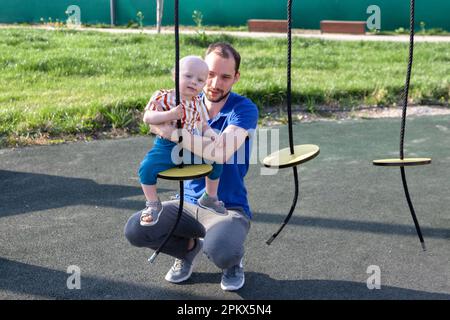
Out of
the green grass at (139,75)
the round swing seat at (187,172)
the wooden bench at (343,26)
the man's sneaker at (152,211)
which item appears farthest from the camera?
the wooden bench at (343,26)

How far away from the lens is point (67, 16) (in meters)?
17.7

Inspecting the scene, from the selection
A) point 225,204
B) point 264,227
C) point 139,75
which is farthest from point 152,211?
point 139,75

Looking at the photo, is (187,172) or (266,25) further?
(266,25)

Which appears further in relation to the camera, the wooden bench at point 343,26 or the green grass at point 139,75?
the wooden bench at point 343,26

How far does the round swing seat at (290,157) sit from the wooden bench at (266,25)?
13.0m

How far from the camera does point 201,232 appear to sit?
3609 mm

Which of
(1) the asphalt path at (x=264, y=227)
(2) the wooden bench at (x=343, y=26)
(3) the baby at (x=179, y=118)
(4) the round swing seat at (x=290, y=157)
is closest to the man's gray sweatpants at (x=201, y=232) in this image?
(3) the baby at (x=179, y=118)

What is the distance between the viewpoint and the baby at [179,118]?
10.1ft

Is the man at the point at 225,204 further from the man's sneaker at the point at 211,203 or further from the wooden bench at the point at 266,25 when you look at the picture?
the wooden bench at the point at 266,25

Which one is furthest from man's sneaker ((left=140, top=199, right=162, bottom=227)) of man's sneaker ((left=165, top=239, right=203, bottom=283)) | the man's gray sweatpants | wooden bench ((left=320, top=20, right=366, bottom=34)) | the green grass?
wooden bench ((left=320, top=20, right=366, bottom=34))

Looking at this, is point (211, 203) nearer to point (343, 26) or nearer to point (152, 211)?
point (152, 211)

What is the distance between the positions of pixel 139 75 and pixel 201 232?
5.83 m
